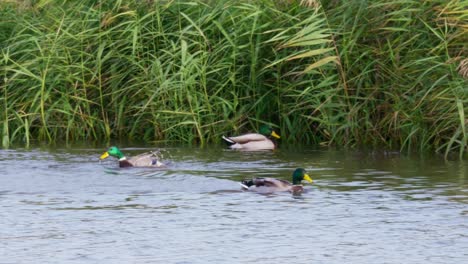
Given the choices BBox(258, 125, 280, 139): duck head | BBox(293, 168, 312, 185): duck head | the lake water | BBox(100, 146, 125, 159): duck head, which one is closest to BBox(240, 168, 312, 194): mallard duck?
BBox(293, 168, 312, 185): duck head

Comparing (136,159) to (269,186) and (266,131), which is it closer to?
(266,131)

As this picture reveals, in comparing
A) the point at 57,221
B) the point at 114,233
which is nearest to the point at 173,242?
the point at 114,233

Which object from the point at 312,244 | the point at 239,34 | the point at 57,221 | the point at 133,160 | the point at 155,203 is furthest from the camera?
the point at 239,34

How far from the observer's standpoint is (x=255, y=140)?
1762 centimetres

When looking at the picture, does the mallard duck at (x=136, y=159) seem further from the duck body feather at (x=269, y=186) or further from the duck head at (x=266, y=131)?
the duck body feather at (x=269, y=186)

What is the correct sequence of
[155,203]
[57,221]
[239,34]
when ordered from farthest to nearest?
[239,34] < [155,203] < [57,221]

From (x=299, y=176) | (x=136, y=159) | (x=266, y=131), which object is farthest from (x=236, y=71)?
(x=299, y=176)

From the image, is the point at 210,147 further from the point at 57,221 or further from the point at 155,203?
the point at 57,221

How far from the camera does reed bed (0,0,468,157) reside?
16.5m

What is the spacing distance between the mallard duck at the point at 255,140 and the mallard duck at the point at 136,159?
1616 millimetres

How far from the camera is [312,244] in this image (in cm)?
1084

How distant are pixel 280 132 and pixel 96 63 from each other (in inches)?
103

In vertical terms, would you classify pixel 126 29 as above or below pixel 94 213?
above

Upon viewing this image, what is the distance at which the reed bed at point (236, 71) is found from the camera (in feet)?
54.3
